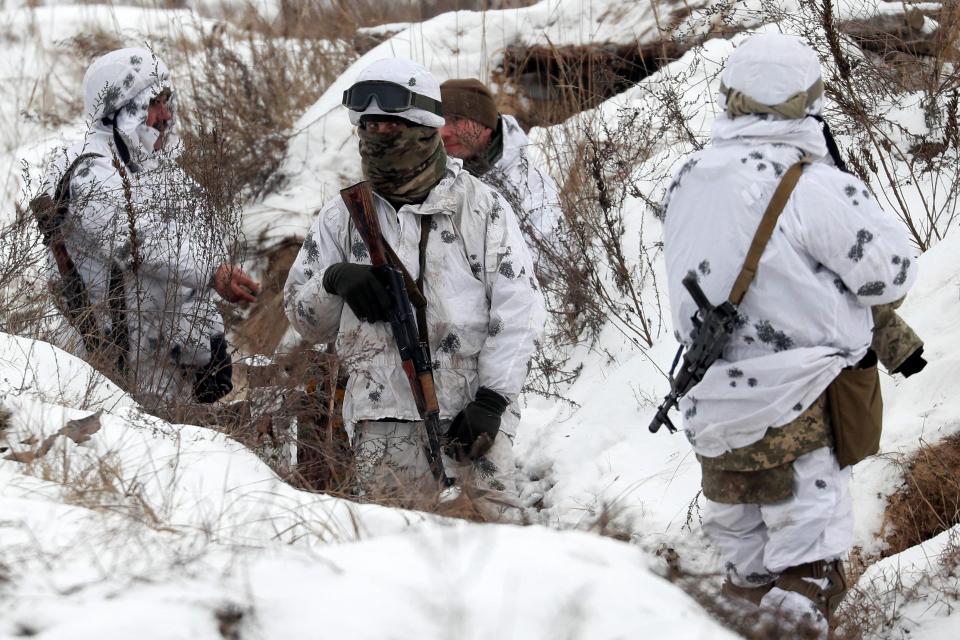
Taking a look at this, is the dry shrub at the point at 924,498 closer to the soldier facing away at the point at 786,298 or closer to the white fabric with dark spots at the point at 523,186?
the soldier facing away at the point at 786,298

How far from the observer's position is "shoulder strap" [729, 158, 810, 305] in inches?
115

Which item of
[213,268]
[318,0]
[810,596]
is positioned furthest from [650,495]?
[318,0]

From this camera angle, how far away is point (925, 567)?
3.54m

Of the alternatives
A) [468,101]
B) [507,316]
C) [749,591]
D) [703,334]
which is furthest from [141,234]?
[749,591]

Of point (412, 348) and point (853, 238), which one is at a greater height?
point (853, 238)

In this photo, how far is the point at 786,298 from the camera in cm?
295

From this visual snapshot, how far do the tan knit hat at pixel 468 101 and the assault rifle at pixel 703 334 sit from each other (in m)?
2.87

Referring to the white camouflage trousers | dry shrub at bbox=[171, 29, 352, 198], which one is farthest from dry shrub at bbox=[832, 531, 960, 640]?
dry shrub at bbox=[171, 29, 352, 198]

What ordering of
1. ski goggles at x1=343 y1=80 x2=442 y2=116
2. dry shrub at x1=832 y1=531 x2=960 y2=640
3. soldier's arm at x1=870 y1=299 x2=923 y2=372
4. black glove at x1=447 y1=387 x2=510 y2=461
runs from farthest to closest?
ski goggles at x1=343 y1=80 x2=442 y2=116
black glove at x1=447 y1=387 x2=510 y2=461
dry shrub at x1=832 y1=531 x2=960 y2=640
soldier's arm at x1=870 y1=299 x2=923 y2=372

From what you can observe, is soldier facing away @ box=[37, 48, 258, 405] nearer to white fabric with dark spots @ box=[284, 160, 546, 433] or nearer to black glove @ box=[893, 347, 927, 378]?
white fabric with dark spots @ box=[284, 160, 546, 433]

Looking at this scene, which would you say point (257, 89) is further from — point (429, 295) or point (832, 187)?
point (832, 187)

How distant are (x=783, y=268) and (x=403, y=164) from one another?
4.04 feet

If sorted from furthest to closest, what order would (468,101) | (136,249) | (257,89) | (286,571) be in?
(257,89), (468,101), (136,249), (286,571)

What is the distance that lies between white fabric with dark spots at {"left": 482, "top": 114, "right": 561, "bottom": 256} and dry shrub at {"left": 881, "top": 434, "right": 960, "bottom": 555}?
8.10ft
